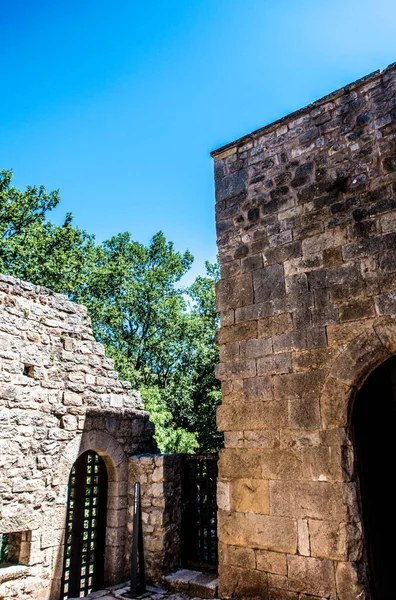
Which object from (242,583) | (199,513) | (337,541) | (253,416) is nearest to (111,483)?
(199,513)

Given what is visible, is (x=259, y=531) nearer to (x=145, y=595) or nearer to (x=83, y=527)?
(x=145, y=595)

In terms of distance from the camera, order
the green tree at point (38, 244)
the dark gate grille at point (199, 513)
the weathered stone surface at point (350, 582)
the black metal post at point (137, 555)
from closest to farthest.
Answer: the weathered stone surface at point (350, 582)
the black metal post at point (137, 555)
the dark gate grille at point (199, 513)
the green tree at point (38, 244)

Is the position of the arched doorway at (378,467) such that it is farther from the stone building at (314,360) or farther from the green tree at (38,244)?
the green tree at (38,244)

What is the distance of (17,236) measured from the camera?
1456 cm

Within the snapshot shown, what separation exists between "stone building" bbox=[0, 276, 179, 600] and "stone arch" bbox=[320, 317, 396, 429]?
2.93 m

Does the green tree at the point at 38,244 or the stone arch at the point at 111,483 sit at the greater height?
the green tree at the point at 38,244

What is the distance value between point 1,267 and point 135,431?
9425 millimetres

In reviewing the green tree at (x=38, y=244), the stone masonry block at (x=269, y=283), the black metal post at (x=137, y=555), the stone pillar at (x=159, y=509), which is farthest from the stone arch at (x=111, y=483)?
the green tree at (x=38, y=244)

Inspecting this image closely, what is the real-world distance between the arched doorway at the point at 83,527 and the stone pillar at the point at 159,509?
0.46 m

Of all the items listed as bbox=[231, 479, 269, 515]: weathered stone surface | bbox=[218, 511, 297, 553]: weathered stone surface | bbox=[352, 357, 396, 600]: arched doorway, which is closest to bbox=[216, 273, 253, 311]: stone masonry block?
bbox=[352, 357, 396, 600]: arched doorway

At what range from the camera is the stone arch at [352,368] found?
3463mm

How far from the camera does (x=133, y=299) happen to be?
16.9 metres

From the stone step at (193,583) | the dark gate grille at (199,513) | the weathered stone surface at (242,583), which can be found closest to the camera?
the weathered stone surface at (242,583)

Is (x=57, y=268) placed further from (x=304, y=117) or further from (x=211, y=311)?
(x=304, y=117)
